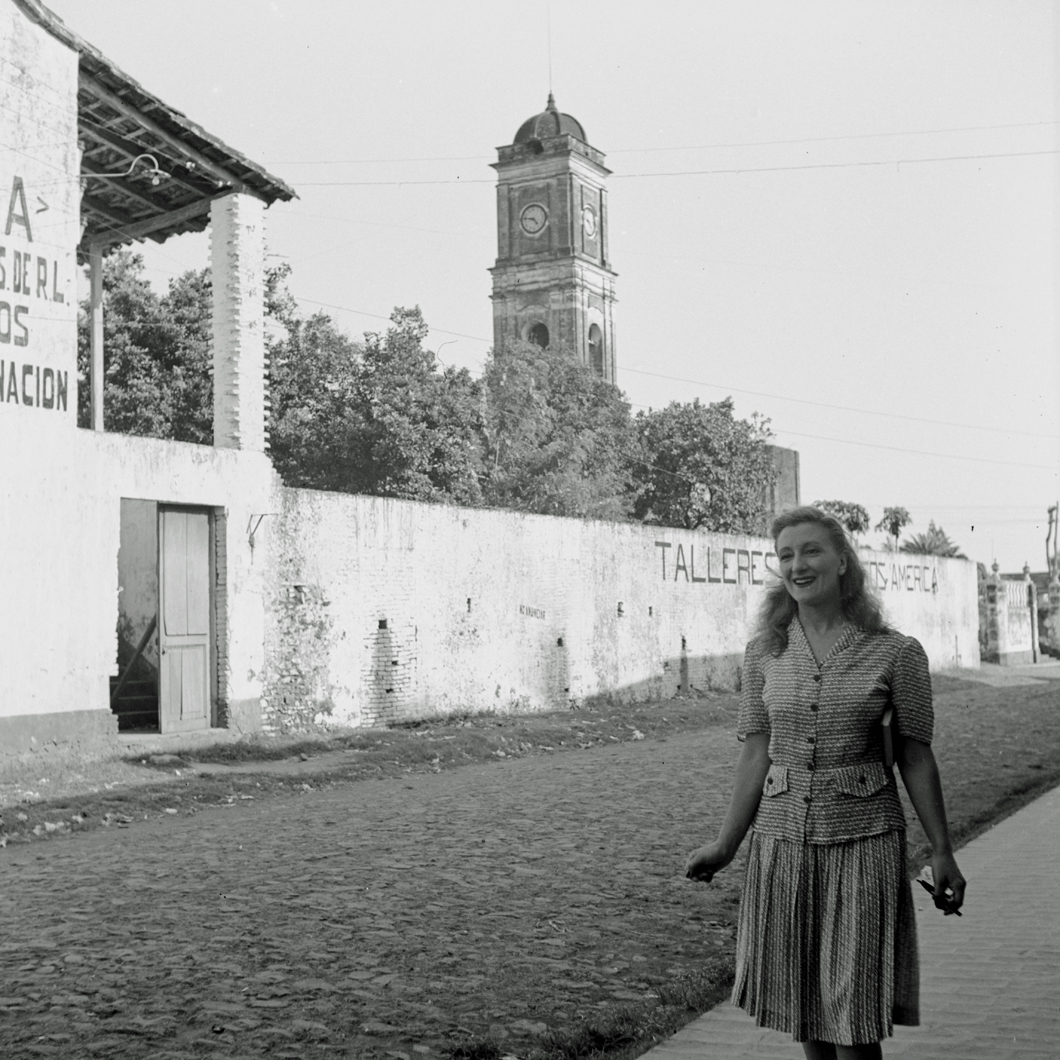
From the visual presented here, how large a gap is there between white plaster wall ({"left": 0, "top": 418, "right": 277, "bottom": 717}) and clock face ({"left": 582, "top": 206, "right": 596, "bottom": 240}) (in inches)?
2292

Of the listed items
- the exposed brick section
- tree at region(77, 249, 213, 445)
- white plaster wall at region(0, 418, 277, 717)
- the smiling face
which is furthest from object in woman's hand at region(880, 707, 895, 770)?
tree at region(77, 249, 213, 445)

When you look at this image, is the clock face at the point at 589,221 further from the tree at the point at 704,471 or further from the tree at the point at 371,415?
the tree at the point at 371,415

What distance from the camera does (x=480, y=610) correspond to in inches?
794

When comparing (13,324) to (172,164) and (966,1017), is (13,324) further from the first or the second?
(966,1017)

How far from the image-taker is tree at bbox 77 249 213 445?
32219mm

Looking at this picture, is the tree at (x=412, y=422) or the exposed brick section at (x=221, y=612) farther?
the tree at (x=412, y=422)

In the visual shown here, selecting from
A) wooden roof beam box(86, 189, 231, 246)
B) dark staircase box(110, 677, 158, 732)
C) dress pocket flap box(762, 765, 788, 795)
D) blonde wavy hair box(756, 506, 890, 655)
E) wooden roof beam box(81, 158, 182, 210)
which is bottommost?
dark staircase box(110, 677, 158, 732)

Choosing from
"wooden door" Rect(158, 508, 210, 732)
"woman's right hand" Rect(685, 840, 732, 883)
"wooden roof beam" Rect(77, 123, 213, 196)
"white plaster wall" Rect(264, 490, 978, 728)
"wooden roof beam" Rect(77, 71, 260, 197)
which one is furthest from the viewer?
"white plaster wall" Rect(264, 490, 978, 728)

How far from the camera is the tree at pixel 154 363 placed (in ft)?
106

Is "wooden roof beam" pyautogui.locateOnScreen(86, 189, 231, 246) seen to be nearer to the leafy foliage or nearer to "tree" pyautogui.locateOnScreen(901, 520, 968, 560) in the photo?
the leafy foliage

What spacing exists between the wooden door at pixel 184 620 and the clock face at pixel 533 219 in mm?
57658

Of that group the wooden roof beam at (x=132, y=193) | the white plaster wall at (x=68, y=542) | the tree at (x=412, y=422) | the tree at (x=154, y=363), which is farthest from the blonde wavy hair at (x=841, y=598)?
the tree at (x=412, y=422)

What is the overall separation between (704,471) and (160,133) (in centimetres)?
3209

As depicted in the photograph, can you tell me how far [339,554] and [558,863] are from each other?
976 cm
